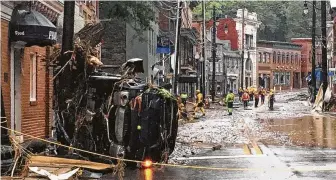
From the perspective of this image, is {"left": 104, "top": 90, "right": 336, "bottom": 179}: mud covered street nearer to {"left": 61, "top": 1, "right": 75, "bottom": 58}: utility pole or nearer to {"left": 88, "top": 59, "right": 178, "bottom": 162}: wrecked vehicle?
{"left": 88, "top": 59, "right": 178, "bottom": 162}: wrecked vehicle

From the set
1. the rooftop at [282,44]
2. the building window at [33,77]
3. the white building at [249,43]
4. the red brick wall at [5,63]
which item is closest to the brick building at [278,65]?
the rooftop at [282,44]

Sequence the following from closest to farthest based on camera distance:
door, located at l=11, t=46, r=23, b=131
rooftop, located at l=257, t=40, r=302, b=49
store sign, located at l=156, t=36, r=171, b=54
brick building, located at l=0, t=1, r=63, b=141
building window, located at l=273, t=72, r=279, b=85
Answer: brick building, located at l=0, t=1, r=63, b=141 < door, located at l=11, t=46, r=23, b=131 < store sign, located at l=156, t=36, r=171, b=54 < rooftop, located at l=257, t=40, r=302, b=49 < building window, located at l=273, t=72, r=279, b=85

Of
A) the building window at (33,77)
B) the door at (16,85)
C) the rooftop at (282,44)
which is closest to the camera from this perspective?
the door at (16,85)

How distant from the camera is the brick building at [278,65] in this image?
328 ft

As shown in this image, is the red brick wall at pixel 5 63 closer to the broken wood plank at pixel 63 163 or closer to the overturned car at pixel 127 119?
the overturned car at pixel 127 119

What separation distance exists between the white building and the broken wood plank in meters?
83.8

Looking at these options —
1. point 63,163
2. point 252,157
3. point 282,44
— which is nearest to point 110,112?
point 63,163

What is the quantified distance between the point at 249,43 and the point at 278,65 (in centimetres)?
1019

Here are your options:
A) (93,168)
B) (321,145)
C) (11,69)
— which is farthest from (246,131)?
(93,168)

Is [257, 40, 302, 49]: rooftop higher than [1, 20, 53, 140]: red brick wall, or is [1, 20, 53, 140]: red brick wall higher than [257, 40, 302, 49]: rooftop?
[257, 40, 302, 49]: rooftop

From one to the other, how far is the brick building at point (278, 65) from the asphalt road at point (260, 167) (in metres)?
85.4

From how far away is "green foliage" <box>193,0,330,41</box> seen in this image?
9756cm

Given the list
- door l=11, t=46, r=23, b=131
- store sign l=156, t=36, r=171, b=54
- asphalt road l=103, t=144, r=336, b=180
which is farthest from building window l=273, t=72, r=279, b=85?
door l=11, t=46, r=23, b=131

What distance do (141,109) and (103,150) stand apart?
115 cm
